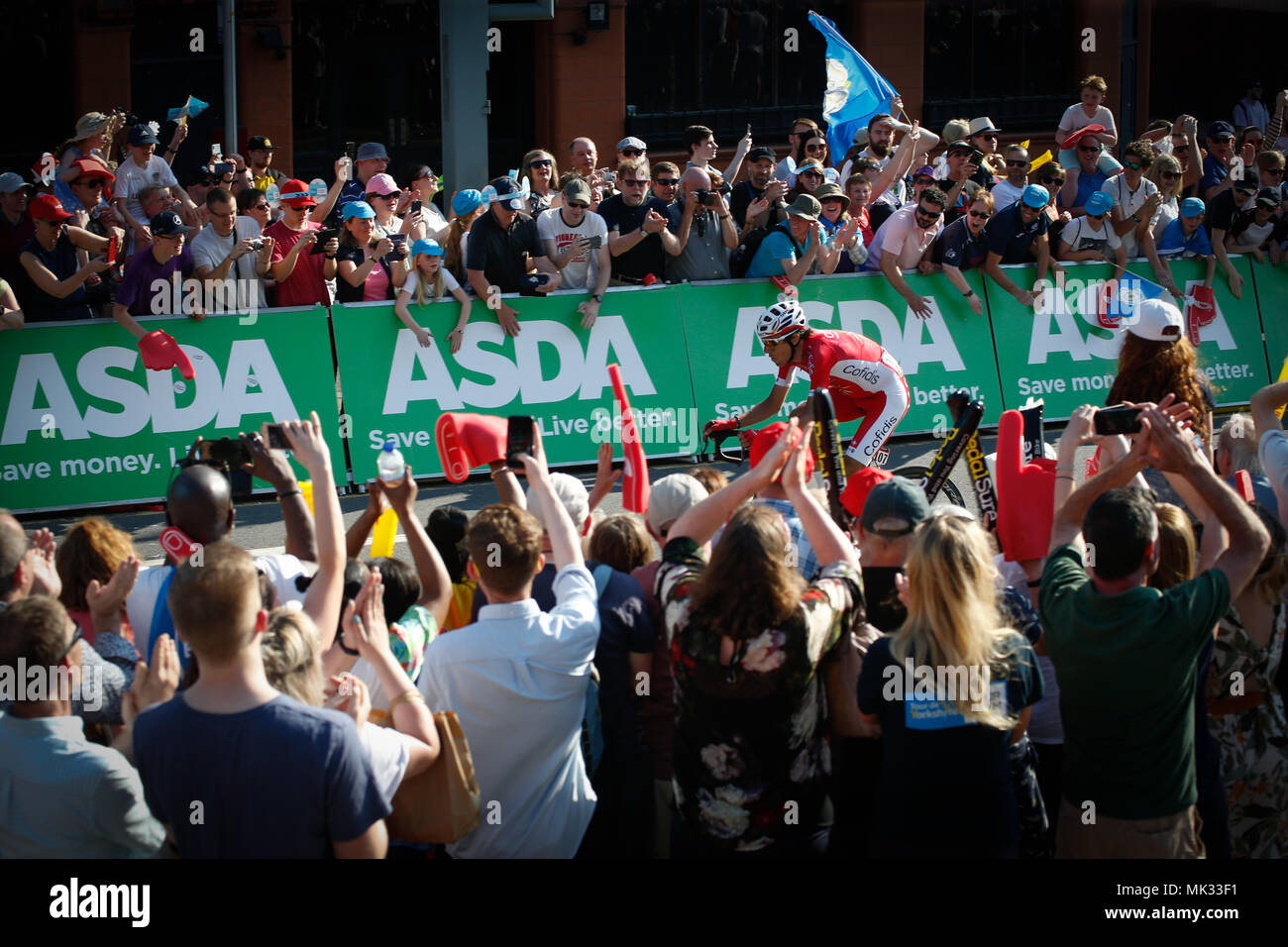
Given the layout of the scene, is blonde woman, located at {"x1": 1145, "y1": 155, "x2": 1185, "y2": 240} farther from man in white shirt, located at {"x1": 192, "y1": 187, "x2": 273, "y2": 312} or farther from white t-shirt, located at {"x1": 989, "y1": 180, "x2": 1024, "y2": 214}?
man in white shirt, located at {"x1": 192, "y1": 187, "x2": 273, "y2": 312}

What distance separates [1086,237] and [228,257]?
738cm

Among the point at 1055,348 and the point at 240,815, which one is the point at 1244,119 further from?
the point at 240,815

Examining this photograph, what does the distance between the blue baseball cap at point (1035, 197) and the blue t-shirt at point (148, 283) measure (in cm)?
684

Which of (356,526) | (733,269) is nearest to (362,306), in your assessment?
(733,269)

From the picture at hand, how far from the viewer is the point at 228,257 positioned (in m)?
10.0

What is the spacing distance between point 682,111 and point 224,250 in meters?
13.6

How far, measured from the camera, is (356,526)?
511 cm

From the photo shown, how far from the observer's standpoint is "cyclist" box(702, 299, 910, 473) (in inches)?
321

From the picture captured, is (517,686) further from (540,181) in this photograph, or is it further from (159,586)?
(540,181)

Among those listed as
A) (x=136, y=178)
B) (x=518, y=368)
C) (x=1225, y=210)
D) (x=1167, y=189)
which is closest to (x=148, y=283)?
(x=518, y=368)

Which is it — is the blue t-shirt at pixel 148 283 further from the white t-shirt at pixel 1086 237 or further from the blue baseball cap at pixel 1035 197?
the white t-shirt at pixel 1086 237

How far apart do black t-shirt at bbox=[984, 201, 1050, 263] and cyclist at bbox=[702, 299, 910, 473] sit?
13.0 ft

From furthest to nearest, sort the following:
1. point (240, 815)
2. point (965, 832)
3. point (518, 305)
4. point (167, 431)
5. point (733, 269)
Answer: point (733, 269) < point (518, 305) < point (167, 431) < point (965, 832) < point (240, 815)

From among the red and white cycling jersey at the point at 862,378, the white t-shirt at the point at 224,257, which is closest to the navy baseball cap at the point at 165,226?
the white t-shirt at the point at 224,257
